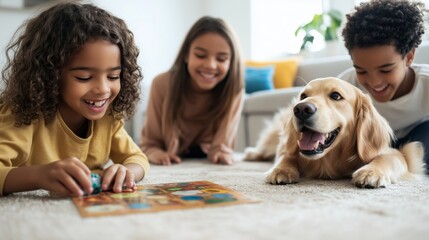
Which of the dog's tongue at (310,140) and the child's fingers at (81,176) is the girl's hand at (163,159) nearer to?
the dog's tongue at (310,140)

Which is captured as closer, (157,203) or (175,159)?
(157,203)

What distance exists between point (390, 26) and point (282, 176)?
0.69 meters

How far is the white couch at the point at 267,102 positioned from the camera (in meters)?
3.06

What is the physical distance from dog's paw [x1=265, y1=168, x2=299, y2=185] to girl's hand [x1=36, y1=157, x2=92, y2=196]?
0.60m


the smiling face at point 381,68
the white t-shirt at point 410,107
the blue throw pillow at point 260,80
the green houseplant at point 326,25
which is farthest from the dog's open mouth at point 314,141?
the green houseplant at point 326,25

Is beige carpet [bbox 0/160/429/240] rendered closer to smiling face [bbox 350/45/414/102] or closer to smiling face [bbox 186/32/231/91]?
smiling face [bbox 350/45/414/102]

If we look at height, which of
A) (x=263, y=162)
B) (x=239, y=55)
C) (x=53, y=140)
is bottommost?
(x=263, y=162)

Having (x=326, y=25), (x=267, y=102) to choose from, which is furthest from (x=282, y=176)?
(x=326, y=25)

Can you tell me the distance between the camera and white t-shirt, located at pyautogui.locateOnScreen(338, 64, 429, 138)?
5.68 feet

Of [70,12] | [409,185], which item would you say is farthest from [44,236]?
[409,185]

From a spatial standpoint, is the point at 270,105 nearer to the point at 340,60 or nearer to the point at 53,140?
the point at 340,60

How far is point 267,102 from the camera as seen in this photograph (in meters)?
3.22

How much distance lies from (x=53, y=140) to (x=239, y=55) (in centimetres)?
135

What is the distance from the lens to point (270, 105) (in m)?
3.19
